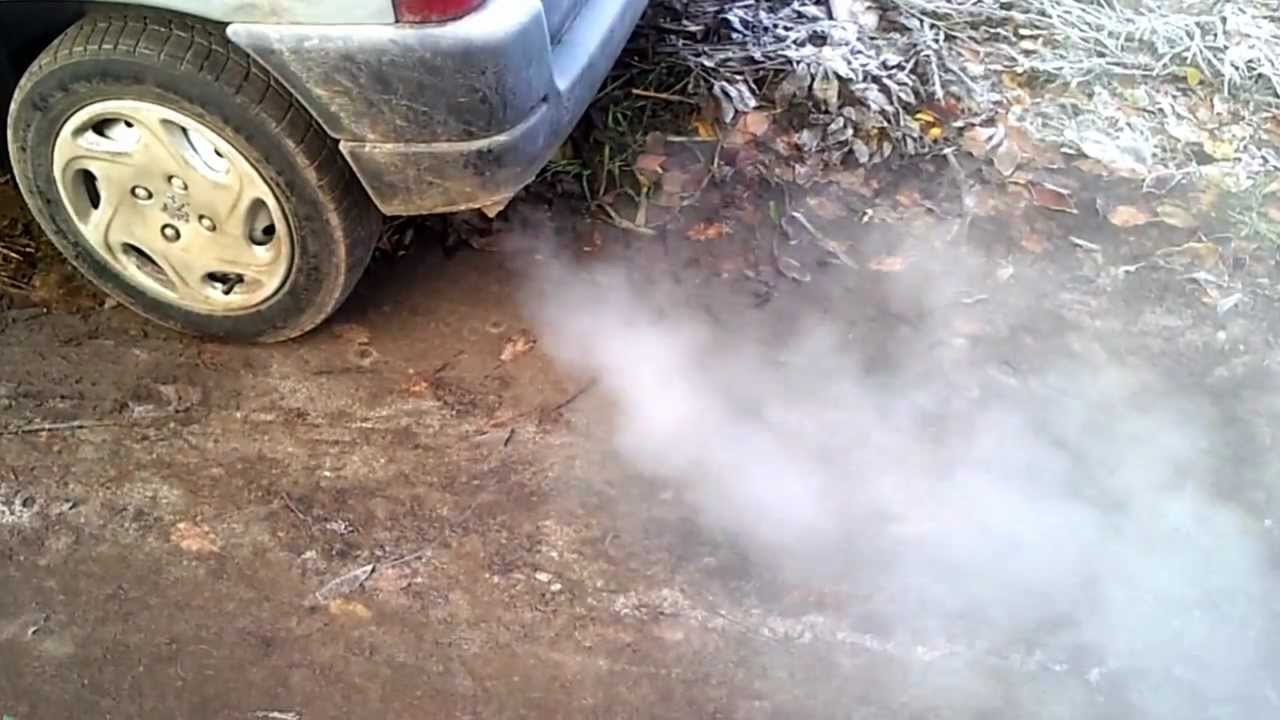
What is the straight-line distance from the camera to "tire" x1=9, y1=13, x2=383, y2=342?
8.92 feet

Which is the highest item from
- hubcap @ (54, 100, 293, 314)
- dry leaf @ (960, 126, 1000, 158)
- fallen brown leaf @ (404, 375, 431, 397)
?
hubcap @ (54, 100, 293, 314)

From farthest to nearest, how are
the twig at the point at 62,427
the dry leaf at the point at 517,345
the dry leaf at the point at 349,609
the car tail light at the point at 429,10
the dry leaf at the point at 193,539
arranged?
the dry leaf at the point at 517,345, the twig at the point at 62,427, the dry leaf at the point at 193,539, the dry leaf at the point at 349,609, the car tail light at the point at 429,10

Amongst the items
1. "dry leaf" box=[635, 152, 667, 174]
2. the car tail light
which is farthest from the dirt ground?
the car tail light

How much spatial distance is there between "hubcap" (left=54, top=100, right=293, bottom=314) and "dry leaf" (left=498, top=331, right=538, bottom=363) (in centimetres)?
59

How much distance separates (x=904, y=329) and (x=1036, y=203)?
0.80 metres

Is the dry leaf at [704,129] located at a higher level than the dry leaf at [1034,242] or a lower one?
higher

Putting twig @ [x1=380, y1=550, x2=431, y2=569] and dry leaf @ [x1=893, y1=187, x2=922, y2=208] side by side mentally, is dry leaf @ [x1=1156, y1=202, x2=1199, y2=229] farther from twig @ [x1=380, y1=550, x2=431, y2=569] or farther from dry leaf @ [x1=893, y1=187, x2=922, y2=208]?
twig @ [x1=380, y1=550, x2=431, y2=569]

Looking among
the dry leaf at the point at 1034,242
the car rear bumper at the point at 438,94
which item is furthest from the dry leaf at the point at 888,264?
the car rear bumper at the point at 438,94

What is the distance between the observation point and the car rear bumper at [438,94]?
8.25 ft

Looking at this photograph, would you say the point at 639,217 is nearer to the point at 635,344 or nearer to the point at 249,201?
the point at 635,344

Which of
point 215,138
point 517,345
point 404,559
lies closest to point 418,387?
point 517,345

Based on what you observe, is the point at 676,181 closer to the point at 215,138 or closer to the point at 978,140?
the point at 978,140

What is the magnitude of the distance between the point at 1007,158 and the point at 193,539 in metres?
2.73

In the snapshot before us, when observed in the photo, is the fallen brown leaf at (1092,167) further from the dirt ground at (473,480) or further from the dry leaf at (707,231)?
the dry leaf at (707,231)
